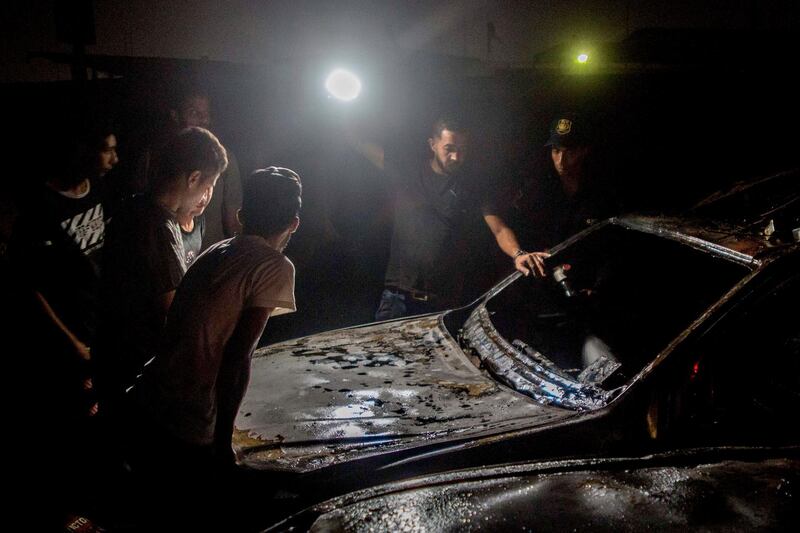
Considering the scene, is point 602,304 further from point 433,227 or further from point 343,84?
point 343,84

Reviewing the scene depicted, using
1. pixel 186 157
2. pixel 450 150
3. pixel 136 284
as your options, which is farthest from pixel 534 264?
pixel 136 284

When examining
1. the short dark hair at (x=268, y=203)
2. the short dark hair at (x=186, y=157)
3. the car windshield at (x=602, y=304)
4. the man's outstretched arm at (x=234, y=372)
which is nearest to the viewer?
the man's outstretched arm at (x=234, y=372)

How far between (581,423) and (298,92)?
6.18 m

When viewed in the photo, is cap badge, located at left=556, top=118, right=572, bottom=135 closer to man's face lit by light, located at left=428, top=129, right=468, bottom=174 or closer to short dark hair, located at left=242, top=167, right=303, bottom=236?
man's face lit by light, located at left=428, top=129, right=468, bottom=174

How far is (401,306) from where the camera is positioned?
4.31 m

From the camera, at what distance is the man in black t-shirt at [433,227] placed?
4340 mm

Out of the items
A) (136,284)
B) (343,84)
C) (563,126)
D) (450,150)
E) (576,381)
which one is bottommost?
(576,381)

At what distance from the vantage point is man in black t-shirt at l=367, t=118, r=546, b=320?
4.34m

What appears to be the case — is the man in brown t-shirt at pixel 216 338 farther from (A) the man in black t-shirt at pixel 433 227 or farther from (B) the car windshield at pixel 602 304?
(A) the man in black t-shirt at pixel 433 227

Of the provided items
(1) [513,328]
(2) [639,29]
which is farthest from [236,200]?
(2) [639,29]

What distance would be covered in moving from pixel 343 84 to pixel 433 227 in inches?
104

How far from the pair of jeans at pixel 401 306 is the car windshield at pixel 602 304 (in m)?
1.09

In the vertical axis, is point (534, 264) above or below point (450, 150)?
below

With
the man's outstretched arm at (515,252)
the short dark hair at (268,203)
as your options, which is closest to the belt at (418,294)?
the man's outstretched arm at (515,252)
